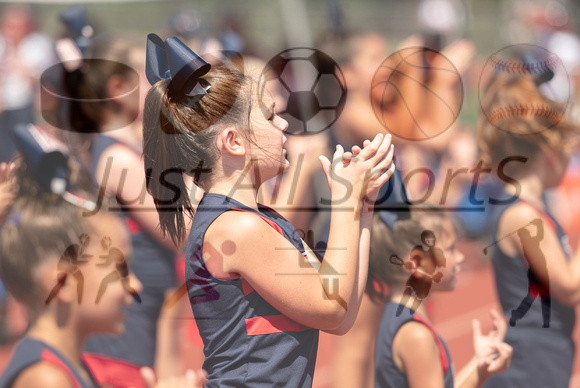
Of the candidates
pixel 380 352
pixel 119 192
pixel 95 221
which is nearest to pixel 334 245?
pixel 380 352

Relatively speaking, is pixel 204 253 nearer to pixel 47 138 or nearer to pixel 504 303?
pixel 47 138

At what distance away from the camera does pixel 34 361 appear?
6.59ft

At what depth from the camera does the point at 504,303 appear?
2.78 meters

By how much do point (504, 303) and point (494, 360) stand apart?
0.67 m

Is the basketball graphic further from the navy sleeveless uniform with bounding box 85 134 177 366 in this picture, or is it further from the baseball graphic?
the navy sleeveless uniform with bounding box 85 134 177 366

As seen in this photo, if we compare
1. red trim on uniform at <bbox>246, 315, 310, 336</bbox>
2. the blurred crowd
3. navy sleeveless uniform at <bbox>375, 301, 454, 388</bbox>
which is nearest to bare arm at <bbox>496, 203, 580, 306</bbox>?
the blurred crowd

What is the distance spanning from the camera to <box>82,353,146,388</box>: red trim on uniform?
261cm

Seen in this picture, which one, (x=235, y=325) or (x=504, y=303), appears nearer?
(x=235, y=325)

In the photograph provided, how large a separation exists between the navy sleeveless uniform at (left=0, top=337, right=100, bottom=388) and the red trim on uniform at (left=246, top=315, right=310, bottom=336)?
0.71m

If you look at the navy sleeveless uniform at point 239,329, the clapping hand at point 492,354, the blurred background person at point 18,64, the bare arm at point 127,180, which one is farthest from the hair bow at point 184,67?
the blurred background person at point 18,64

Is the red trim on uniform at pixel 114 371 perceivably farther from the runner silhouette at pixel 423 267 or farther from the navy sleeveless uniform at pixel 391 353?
the runner silhouette at pixel 423 267

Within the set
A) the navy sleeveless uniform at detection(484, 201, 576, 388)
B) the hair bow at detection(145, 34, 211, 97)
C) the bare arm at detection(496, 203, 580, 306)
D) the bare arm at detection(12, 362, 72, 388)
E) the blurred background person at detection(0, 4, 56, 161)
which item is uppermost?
the blurred background person at detection(0, 4, 56, 161)

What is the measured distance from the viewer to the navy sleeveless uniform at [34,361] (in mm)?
2002

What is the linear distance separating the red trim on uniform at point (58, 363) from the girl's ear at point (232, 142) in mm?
867
